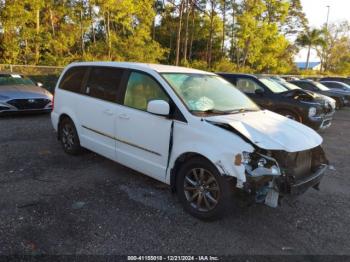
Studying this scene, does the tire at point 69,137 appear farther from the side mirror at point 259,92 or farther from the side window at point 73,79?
the side mirror at point 259,92

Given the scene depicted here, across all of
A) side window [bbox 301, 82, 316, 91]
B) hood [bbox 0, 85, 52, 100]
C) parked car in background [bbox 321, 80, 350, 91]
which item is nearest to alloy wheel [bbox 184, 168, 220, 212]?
hood [bbox 0, 85, 52, 100]

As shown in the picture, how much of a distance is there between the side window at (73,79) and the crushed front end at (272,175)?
3483 millimetres

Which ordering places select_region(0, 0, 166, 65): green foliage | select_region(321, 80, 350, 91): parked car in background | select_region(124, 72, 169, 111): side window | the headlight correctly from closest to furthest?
select_region(124, 72, 169, 111): side window < the headlight < select_region(321, 80, 350, 91): parked car in background < select_region(0, 0, 166, 65): green foliage

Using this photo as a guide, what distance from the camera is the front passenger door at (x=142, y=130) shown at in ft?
13.3

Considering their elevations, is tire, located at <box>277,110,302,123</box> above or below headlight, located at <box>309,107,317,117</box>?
below

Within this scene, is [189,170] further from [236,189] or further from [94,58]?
[94,58]

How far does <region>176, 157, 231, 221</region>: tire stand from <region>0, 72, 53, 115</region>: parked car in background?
7238 mm

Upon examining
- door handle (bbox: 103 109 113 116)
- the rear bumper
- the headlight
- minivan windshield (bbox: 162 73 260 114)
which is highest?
minivan windshield (bbox: 162 73 260 114)

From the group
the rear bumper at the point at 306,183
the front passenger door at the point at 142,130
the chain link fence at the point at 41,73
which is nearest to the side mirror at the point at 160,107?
the front passenger door at the point at 142,130

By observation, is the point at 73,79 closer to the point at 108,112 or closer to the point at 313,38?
the point at 108,112

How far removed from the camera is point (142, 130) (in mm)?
4250

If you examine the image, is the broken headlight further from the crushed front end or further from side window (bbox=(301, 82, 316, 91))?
side window (bbox=(301, 82, 316, 91))

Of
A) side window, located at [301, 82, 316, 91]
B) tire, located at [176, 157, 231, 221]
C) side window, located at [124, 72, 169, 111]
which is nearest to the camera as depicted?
tire, located at [176, 157, 231, 221]

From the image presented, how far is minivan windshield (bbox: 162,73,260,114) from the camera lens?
13.4 feet
